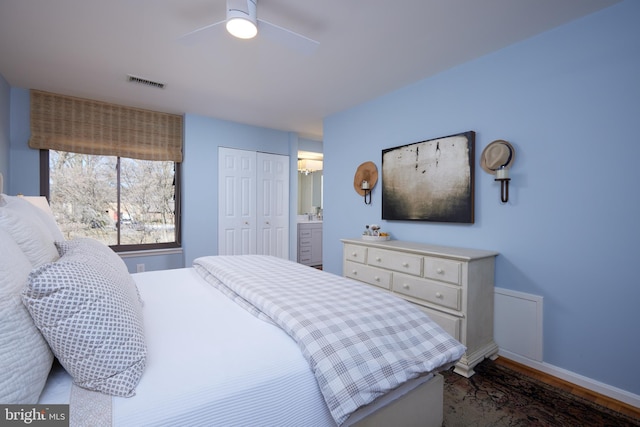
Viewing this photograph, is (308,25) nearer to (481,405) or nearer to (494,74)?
(494,74)

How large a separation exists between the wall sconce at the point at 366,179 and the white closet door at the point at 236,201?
6.08 feet

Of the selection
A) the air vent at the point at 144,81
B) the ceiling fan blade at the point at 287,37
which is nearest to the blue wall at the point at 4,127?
the air vent at the point at 144,81

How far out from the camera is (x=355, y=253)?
3117 mm

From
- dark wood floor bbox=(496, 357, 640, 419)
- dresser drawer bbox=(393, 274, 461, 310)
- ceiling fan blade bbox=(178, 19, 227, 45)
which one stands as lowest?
dark wood floor bbox=(496, 357, 640, 419)

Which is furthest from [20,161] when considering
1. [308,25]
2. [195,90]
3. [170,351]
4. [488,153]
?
[488,153]

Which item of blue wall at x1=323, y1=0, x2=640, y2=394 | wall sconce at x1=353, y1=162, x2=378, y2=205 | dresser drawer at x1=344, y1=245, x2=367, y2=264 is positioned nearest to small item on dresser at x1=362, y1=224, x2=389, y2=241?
dresser drawer at x1=344, y1=245, x2=367, y2=264

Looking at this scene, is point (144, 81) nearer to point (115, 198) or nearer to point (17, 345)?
point (115, 198)

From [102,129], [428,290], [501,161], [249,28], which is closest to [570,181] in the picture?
[501,161]

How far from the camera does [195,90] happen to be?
329 centimetres

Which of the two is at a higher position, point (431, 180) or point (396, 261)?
point (431, 180)

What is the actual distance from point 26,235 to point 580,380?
10.3ft

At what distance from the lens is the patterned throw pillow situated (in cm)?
79

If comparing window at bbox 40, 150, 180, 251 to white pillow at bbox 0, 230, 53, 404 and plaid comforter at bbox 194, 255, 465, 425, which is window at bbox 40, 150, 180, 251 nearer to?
plaid comforter at bbox 194, 255, 465, 425

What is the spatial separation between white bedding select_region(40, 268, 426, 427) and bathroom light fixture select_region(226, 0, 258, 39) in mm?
1661
